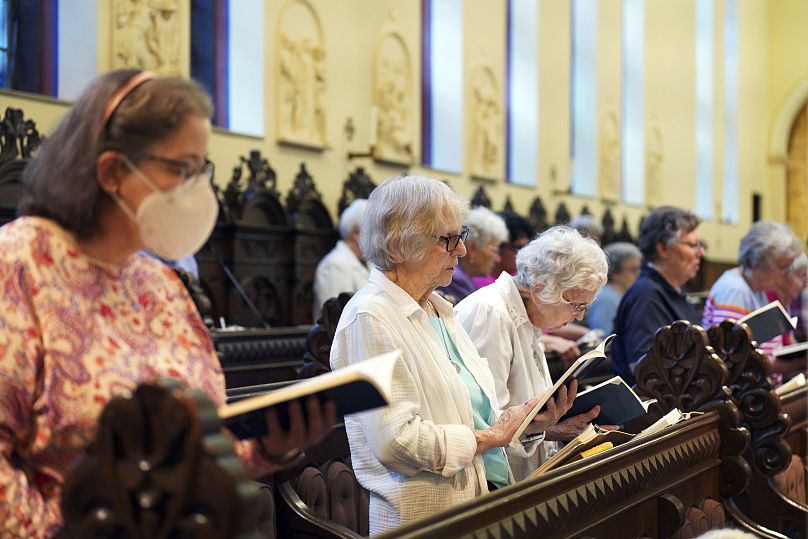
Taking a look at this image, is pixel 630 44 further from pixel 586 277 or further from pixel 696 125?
pixel 586 277

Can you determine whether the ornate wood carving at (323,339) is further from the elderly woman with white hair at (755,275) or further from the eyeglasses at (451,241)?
the elderly woman with white hair at (755,275)

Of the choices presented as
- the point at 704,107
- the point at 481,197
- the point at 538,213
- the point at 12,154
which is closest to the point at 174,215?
the point at 12,154

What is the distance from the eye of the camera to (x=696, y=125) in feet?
62.9

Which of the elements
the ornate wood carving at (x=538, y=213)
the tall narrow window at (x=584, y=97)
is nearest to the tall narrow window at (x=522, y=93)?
the ornate wood carving at (x=538, y=213)

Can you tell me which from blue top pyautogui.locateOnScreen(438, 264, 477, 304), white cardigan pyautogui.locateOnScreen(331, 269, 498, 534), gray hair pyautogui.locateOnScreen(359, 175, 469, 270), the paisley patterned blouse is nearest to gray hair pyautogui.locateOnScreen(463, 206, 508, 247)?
blue top pyautogui.locateOnScreen(438, 264, 477, 304)

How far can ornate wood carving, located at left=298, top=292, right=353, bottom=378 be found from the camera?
3744mm

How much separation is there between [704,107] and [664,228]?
15.4 metres

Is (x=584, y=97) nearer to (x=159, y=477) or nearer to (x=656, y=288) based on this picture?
(x=656, y=288)

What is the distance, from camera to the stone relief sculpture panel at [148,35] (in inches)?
297

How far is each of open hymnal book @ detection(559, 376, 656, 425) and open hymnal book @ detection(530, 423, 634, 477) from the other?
5cm

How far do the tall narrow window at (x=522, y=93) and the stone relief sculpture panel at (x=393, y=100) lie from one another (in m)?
2.81

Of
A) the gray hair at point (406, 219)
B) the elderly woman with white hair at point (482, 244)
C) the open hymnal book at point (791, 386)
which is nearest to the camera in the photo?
the gray hair at point (406, 219)

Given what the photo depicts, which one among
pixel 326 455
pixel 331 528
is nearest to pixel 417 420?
pixel 331 528

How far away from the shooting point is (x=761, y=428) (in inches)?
161
